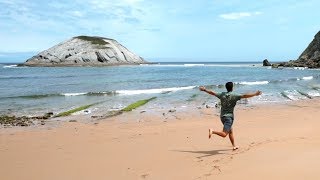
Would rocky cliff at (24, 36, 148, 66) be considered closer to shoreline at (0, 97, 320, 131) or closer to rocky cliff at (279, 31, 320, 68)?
rocky cliff at (279, 31, 320, 68)

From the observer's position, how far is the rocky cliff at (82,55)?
125m

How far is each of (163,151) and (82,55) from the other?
121386 mm

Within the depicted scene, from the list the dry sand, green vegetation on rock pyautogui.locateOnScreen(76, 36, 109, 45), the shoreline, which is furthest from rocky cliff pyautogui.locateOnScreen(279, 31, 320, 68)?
the dry sand

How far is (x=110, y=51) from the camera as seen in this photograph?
136500 mm

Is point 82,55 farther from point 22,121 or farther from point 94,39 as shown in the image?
point 22,121

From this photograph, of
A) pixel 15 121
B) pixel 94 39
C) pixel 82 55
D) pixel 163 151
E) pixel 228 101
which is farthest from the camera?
pixel 94 39

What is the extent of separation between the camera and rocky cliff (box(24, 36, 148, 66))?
410 feet

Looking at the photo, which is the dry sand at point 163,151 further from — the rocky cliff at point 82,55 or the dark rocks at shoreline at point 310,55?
the rocky cliff at point 82,55

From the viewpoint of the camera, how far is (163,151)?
9.62 m

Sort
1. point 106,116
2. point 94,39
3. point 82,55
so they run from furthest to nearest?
1. point 94,39
2. point 82,55
3. point 106,116

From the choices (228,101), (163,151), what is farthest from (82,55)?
(228,101)

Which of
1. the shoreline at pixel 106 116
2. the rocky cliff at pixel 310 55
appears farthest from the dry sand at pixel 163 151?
the rocky cliff at pixel 310 55

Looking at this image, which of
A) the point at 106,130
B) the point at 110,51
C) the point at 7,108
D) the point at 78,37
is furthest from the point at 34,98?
the point at 78,37

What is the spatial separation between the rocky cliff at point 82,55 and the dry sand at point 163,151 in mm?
110311
